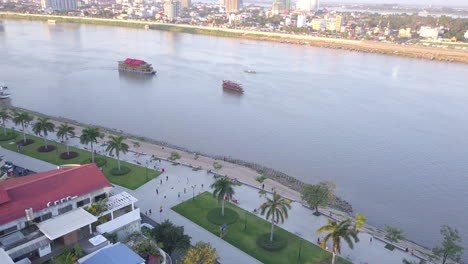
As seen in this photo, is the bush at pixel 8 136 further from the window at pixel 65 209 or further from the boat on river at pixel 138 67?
the boat on river at pixel 138 67

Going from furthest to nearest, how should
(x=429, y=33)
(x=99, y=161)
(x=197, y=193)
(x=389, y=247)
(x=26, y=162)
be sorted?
(x=429, y=33) → (x=26, y=162) → (x=99, y=161) → (x=197, y=193) → (x=389, y=247)

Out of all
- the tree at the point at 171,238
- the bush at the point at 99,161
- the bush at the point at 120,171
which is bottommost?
the bush at the point at 120,171

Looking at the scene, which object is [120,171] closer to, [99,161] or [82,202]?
[99,161]

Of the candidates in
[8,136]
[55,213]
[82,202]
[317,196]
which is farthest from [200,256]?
[8,136]

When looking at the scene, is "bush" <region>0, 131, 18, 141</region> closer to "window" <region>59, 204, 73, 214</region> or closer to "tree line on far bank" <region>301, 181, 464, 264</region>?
"window" <region>59, 204, 73, 214</region>

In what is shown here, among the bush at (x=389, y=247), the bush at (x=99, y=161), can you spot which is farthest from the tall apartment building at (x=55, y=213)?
the bush at (x=389, y=247)

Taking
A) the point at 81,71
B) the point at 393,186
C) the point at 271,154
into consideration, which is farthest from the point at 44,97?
the point at 393,186

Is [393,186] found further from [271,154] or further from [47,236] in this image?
[47,236]
